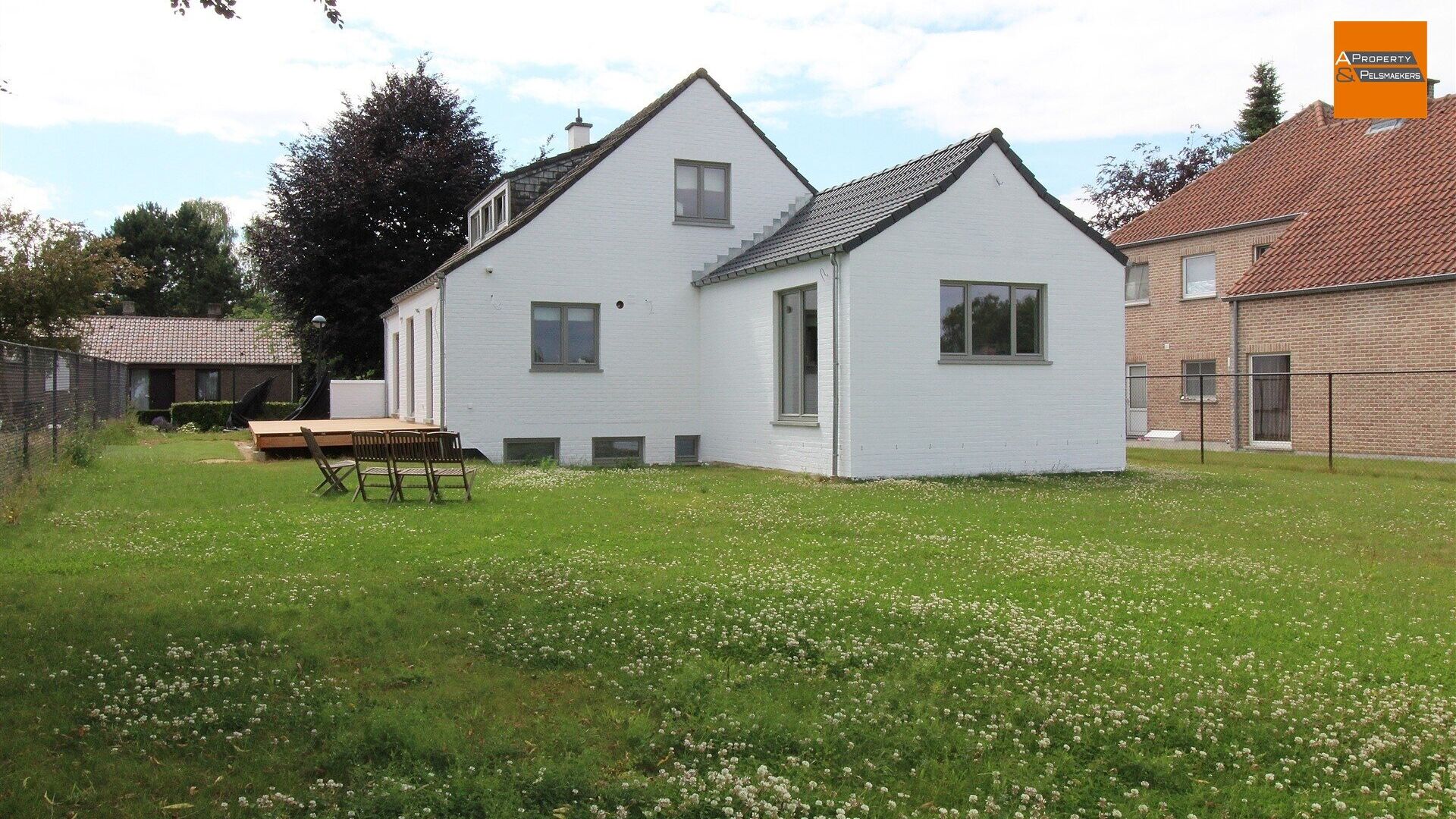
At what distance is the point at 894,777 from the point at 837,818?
1.91 feet

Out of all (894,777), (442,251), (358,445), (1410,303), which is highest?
(442,251)

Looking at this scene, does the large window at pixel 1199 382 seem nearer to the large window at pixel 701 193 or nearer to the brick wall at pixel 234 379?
the large window at pixel 701 193

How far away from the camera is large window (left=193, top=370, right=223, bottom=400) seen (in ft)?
182

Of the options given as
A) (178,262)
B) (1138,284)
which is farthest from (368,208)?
(178,262)

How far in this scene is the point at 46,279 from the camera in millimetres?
28031

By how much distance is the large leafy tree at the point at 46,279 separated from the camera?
91.4ft

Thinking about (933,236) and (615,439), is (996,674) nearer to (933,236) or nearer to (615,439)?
(933,236)

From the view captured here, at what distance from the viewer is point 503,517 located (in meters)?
12.1

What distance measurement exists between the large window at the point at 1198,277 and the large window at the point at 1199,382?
76.2 inches

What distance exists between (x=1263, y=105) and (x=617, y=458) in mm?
39213

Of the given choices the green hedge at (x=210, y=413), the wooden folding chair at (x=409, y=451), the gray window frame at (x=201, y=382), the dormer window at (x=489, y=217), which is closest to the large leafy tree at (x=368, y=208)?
the green hedge at (x=210, y=413)

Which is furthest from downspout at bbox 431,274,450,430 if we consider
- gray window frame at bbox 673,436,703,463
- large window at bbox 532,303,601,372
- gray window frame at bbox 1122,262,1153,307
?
gray window frame at bbox 1122,262,1153,307

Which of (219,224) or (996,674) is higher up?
(219,224)

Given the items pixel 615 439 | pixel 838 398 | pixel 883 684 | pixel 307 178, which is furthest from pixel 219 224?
pixel 883 684
